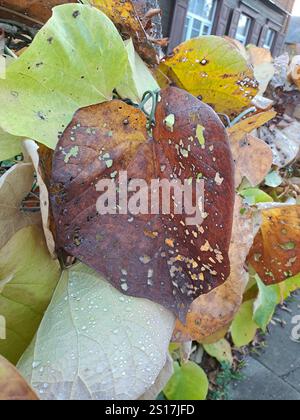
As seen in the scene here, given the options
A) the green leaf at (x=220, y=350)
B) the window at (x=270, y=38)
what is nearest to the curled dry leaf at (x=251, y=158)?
the green leaf at (x=220, y=350)

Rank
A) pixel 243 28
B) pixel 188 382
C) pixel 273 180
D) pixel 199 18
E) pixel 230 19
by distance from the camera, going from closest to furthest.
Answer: pixel 273 180 < pixel 188 382 < pixel 199 18 < pixel 230 19 < pixel 243 28

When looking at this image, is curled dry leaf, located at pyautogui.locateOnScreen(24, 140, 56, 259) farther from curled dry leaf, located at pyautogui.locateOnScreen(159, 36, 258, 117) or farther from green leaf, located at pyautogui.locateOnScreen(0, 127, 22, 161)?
curled dry leaf, located at pyautogui.locateOnScreen(159, 36, 258, 117)

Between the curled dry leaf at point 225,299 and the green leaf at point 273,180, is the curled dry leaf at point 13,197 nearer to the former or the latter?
the curled dry leaf at point 225,299

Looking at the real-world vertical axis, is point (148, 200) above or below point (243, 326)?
above

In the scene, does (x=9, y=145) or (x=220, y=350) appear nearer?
(x=9, y=145)

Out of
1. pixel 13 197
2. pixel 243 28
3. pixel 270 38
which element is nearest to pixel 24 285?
pixel 13 197

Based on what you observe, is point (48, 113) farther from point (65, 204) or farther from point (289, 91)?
point (289, 91)

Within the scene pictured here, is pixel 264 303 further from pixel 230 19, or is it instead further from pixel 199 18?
pixel 230 19
